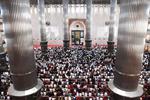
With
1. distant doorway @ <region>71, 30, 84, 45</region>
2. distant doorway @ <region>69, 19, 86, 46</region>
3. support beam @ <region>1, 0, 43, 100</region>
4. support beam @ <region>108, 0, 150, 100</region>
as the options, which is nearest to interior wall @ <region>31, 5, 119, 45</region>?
distant doorway @ <region>69, 19, 86, 46</region>

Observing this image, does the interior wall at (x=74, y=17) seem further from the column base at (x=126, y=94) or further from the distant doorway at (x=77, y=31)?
the column base at (x=126, y=94)

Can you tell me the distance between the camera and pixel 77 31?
25031mm

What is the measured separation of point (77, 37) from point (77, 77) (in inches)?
548

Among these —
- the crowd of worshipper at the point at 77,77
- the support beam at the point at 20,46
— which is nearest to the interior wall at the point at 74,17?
the crowd of worshipper at the point at 77,77

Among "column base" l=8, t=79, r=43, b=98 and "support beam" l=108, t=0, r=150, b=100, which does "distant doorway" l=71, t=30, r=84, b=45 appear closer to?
"column base" l=8, t=79, r=43, b=98

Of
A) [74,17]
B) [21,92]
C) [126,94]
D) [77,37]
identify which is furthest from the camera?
[77,37]

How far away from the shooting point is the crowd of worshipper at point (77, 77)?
9.62 metres

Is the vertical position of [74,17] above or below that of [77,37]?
above

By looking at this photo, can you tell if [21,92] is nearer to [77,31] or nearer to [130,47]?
[130,47]

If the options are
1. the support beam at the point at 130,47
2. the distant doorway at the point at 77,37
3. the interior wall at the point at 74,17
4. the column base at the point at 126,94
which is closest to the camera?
the support beam at the point at 130,47

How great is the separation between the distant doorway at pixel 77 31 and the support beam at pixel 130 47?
19641 millimetres

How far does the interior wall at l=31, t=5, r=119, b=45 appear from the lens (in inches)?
965

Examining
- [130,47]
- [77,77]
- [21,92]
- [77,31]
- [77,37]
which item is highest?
[77,31]

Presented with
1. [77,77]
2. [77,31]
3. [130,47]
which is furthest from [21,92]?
[77,31]
